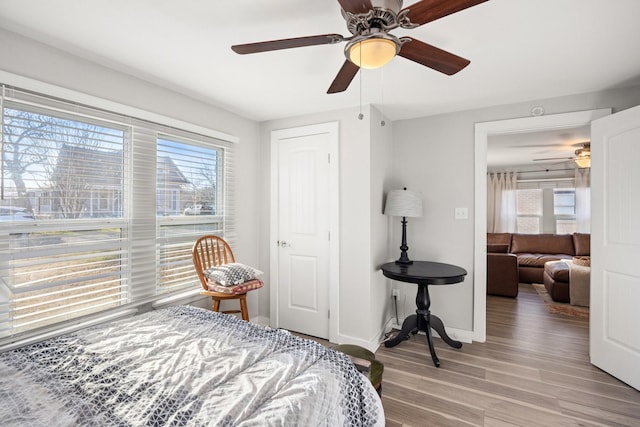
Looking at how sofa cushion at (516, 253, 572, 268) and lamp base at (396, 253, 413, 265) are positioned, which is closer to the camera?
lamp base at (396, 253, 413, 265)

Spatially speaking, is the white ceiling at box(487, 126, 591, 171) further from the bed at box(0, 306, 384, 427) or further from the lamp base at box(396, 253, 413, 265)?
the bed at box(0, 306, 384, 427)

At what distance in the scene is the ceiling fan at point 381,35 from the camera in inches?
46.5

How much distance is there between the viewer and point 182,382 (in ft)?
3.75

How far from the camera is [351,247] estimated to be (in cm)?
301

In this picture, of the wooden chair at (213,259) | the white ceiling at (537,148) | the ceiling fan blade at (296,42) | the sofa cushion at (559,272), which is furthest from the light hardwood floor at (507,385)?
the white ceiling at (537,148)

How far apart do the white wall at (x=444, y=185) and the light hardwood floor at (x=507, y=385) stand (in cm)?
46

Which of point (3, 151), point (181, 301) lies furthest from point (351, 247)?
point (3, 151)

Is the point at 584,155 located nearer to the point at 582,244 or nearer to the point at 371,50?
the point at 582,244

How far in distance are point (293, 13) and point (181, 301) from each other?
2401 mm

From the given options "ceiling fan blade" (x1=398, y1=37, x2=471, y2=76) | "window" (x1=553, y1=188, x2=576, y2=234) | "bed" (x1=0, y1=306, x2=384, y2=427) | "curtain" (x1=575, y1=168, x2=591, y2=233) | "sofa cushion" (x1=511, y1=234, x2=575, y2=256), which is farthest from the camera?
"window" (x1=553, y1=188, x2=576, y2=234)

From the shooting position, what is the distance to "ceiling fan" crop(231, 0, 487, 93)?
1182mm

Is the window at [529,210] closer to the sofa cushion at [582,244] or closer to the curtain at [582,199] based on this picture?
the curtain at [582,199]

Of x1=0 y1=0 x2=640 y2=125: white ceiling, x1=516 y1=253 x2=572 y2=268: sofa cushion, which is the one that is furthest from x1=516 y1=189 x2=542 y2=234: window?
x1=0 y1=0 x2=640 y2=125: white ceiling

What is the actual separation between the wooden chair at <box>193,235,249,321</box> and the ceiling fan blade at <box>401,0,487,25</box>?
230 cm
